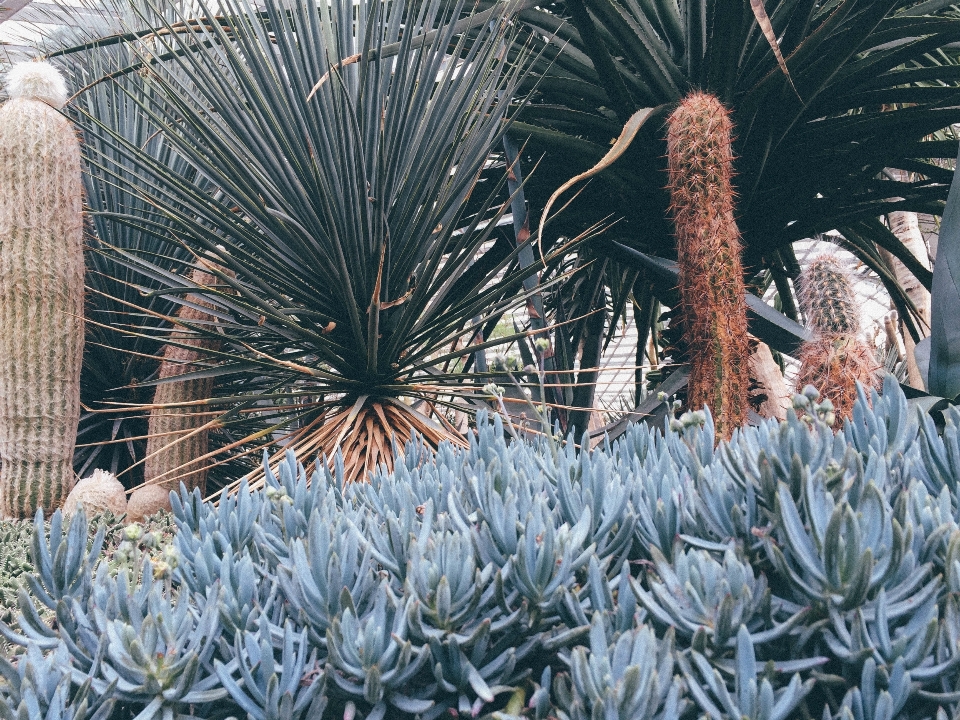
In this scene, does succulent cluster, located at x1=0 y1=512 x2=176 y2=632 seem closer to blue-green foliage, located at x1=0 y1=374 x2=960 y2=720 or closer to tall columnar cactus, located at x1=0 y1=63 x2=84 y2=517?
tall columnar cactus, located at x1=0 y1=63 x2=84 y2=517

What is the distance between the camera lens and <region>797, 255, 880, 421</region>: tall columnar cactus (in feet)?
5.90

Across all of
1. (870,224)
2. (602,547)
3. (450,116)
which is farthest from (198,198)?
(870,224)

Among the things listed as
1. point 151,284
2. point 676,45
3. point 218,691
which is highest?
point 676,45

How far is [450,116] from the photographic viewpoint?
225 centimetres

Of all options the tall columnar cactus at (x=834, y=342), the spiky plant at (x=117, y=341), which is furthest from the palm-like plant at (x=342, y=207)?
the tall columnar cactus at (x=834, y=342)

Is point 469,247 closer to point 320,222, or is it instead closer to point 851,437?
point 320,222

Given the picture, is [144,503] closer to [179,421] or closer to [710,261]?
[179,421]

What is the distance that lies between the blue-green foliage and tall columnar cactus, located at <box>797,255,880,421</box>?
3.08 feet

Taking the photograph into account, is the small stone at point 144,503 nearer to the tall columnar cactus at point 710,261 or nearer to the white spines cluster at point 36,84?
the white spines cluster at point 36,84

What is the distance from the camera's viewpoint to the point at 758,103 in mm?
2158

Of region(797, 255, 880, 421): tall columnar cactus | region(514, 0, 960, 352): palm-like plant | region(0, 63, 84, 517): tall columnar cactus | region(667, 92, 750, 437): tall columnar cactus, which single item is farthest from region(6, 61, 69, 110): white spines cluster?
region(797, 255, 880, 421): tall columnar cactus

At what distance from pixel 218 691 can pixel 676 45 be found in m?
2.33

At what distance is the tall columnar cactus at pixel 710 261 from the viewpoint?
1.82m

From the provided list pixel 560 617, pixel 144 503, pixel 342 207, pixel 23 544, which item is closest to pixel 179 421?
pixel 144 503
